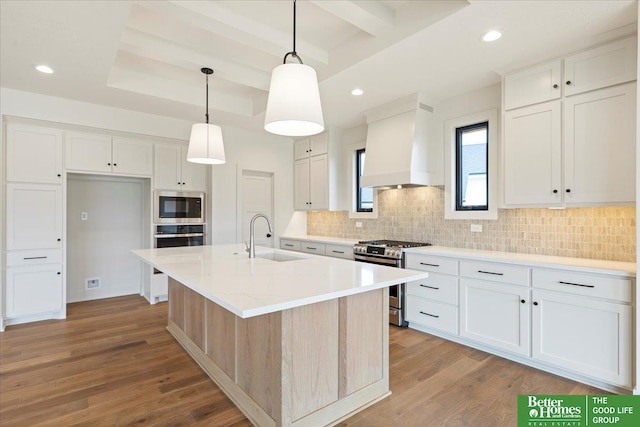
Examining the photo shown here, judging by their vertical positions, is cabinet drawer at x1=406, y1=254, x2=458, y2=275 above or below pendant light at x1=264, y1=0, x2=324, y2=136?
below

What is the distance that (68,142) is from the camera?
13.0 feet

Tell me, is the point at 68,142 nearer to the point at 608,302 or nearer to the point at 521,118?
the point at 521,118

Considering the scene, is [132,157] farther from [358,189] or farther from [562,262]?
[562,262]

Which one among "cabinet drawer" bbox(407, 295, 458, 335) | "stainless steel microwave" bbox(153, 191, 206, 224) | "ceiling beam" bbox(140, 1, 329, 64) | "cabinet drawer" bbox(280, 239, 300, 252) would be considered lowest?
"cabinet drawer" bbox(407, 295, 458, 335)

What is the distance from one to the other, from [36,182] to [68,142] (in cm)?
57

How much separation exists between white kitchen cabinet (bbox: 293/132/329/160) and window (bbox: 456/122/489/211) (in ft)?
6.50

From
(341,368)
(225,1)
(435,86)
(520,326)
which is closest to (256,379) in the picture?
(341,368)

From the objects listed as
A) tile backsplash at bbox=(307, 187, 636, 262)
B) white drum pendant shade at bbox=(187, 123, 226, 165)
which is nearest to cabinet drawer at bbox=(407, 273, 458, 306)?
tile backsplash at bbox=(307, 187, 636, 262)

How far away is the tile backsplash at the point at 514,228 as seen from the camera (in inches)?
106

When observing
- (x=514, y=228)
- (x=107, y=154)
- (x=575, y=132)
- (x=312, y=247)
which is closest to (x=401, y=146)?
(x=514, y=228)

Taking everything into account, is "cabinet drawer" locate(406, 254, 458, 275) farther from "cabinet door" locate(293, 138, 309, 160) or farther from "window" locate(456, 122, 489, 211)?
"cabinet door" locate(293, 138, 309, 160)

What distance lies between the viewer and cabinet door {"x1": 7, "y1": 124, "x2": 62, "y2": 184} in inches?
143

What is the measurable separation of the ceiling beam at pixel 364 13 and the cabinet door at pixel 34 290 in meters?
4.08

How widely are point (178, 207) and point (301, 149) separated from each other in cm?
215
